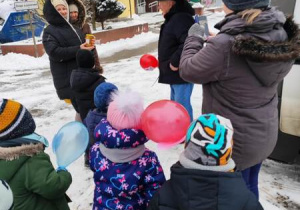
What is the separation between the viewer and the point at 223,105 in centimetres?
208

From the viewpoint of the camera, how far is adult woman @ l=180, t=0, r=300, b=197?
1.81 metres

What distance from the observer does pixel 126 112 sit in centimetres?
189

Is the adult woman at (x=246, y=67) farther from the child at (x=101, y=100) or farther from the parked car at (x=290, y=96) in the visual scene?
the parked car at (x=290, y=96)

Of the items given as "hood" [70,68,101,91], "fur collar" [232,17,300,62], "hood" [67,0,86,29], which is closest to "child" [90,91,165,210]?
"fur collar" [232,17,300,62]

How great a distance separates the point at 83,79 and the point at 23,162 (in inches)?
54.5

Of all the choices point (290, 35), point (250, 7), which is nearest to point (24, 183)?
point (250, 7)

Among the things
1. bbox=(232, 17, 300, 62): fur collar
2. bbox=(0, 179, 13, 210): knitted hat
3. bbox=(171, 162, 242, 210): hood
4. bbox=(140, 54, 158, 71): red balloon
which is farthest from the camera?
bbox=(140, 54, 158, 71): red balloon

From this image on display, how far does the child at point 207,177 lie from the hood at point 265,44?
0.48 m

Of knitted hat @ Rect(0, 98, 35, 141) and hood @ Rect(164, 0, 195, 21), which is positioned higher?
hood @ Rect(164, 0, 195, 21)

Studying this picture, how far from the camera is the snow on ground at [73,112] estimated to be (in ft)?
10.1

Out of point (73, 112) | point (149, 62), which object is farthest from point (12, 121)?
point (73, 112)

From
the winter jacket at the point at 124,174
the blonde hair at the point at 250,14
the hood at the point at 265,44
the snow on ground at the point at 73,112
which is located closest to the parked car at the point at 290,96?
the snow on ground at the point at 73,112

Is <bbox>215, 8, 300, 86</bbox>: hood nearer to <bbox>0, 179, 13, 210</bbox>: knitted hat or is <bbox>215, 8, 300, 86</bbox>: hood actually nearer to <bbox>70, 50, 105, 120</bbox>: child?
<bbox>0, 179, 13, 210</bbox>: knitted hat

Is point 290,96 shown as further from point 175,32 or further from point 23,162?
point 23,162
